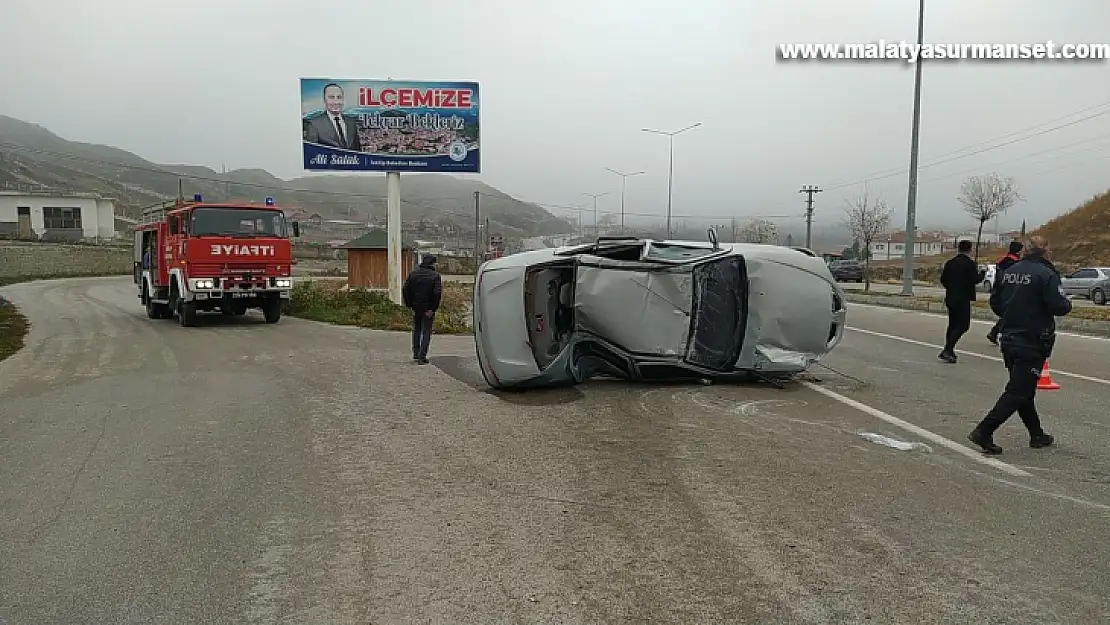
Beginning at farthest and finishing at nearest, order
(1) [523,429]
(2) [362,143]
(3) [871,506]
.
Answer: (2) [362,143] → (1) [523,429] → (3) [871,506]

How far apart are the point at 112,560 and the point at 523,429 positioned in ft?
12.8

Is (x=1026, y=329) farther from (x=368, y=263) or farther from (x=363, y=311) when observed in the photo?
(x=368, y=263)

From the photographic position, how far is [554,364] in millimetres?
9570

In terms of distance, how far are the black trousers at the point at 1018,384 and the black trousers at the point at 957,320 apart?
565 centimetres

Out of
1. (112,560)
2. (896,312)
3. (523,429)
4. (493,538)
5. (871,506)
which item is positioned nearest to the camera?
(112,560)

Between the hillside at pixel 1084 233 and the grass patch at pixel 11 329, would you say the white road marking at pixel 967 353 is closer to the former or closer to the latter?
the grass patch at pixel 11 329

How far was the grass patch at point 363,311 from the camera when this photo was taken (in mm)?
19214

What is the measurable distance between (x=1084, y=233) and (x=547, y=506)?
6155cm


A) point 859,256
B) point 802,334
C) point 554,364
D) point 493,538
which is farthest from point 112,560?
point 859,256

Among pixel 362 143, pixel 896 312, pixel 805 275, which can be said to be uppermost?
pixel 362 143

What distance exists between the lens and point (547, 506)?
211 inches

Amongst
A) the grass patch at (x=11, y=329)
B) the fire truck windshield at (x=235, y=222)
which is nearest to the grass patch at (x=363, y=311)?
the fire truck windshield at (x=235, y=222)

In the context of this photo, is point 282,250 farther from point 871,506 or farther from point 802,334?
point 871,506

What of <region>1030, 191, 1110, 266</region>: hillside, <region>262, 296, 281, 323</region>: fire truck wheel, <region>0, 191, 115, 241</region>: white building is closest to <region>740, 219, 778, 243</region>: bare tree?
<region>1030, 191, 1110, 266</region>: hillside
